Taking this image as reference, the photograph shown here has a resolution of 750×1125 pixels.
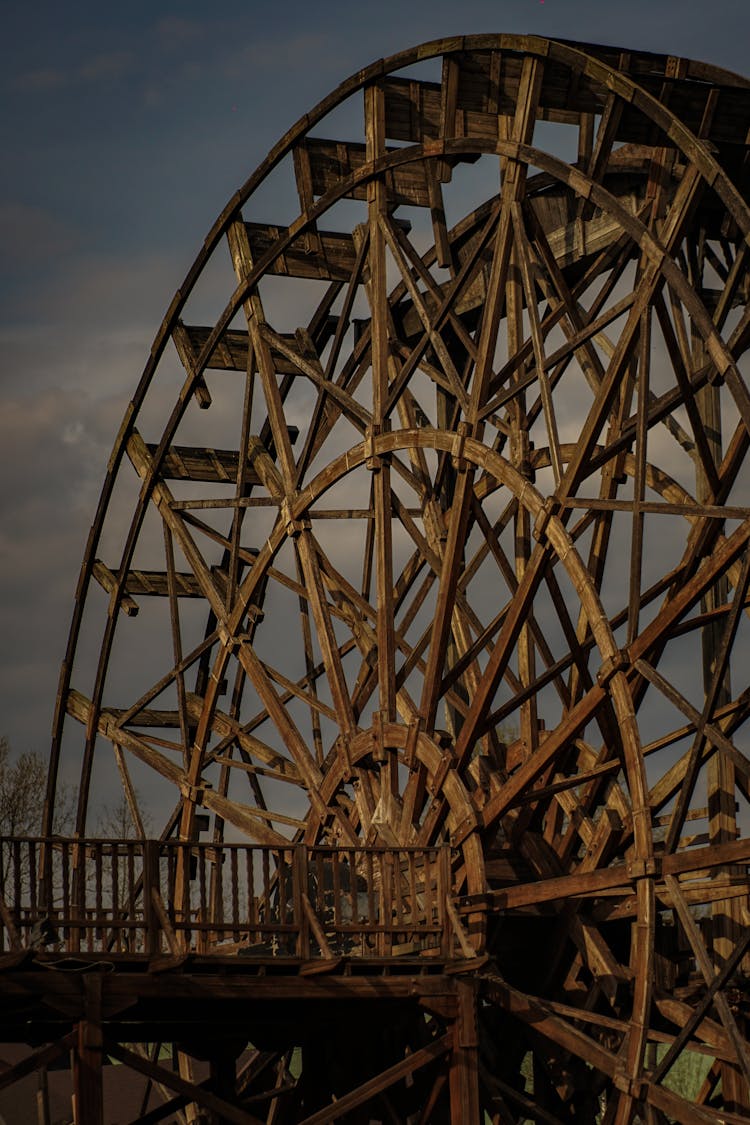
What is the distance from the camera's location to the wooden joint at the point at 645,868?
13195 millimetres

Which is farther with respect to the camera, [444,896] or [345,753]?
[345,753]

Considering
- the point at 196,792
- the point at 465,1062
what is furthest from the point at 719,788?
the point at 196,792

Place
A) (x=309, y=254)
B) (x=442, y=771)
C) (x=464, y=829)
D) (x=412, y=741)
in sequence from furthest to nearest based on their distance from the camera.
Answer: (x=309, y=254)
(x=412, y=741)
(x=442, y=771)
(x=464, y=829)

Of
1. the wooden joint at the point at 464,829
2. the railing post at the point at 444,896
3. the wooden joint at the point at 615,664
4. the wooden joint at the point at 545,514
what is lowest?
the railing post at the point at 444,896

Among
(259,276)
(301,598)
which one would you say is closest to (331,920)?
(301,598)

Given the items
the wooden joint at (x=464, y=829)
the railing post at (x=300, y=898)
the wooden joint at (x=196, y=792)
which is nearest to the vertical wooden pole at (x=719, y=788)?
the wooden joint at (x=464, y=829)

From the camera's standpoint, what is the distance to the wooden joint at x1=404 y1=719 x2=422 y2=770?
1669 cm

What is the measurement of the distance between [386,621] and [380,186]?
13.9 ft

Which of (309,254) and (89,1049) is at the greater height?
(309,254)

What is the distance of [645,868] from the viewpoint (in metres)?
13.2

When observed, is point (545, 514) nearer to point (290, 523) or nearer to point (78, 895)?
point (78, 895)

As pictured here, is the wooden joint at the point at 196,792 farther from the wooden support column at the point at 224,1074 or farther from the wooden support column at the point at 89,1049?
the wooden support column at the point at 89,1049

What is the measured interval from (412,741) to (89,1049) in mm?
4595

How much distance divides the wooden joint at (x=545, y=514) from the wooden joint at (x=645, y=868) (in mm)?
Result: 2786
